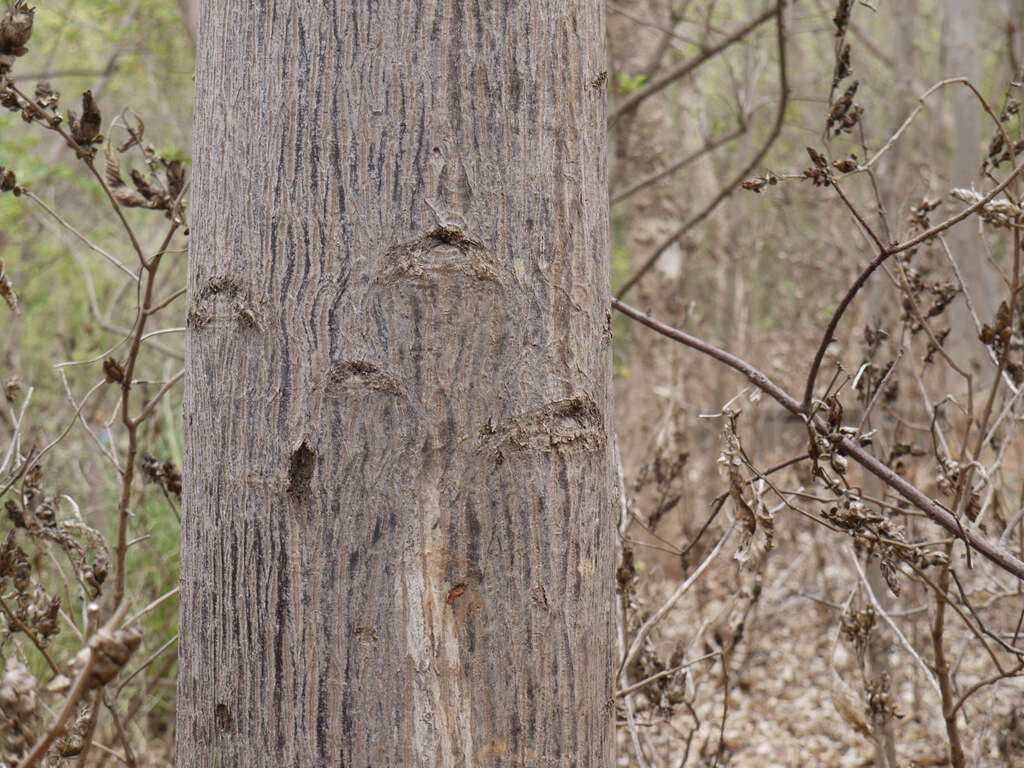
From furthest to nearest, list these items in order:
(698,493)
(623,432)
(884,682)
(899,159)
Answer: (698,493) < (623,432) < (899,159) < (884,682)

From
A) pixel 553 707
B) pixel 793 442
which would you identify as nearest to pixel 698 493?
pixel 793 442

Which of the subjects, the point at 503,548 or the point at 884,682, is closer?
the point at 503,548

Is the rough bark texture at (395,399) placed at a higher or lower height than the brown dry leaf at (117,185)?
lower

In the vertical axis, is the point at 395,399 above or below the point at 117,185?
below

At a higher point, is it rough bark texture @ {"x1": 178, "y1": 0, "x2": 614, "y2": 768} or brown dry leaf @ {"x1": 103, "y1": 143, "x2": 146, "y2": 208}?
brown dry leaf @ {"x1": 103, "y1": 143, "x2": 146, "y2": 208}

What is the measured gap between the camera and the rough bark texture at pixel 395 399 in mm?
880

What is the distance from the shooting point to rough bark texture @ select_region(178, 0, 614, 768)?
88cm

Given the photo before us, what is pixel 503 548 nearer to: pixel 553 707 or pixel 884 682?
pixel 553 707

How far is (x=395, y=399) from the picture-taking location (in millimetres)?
883

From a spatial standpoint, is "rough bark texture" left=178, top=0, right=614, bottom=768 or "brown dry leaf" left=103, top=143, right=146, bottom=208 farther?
"brown dry leaf" left=103, top=143, right=146, bottom=208

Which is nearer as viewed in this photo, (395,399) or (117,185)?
(395,399)

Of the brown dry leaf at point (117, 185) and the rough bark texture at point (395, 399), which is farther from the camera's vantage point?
the brown dry leaf at point (117, 185)

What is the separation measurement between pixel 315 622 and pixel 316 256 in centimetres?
35

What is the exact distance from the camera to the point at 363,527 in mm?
880
